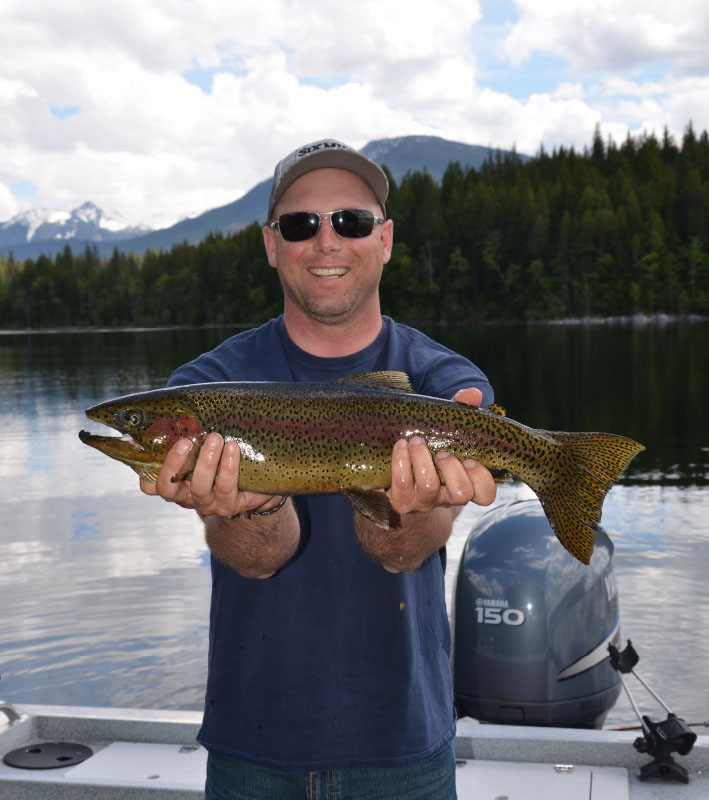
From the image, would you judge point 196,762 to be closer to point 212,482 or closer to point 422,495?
point 212,482

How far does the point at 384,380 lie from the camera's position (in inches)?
151

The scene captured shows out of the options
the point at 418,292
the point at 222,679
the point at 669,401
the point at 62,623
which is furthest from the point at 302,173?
the point at 418,292

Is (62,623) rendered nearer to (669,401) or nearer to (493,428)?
(493,428)

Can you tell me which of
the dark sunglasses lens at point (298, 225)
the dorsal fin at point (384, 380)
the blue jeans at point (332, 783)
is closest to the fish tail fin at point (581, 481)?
the dorsal fin at point (384, 380)

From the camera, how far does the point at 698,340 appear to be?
275 feet

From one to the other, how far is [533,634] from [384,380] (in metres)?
3.56

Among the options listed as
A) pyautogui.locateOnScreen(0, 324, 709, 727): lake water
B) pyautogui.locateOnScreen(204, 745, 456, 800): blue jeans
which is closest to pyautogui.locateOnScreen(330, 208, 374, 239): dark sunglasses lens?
pyautogui.locateOnScreen(204, 745, 456, 800): blue jeans

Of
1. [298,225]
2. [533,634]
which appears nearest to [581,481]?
[298,225]

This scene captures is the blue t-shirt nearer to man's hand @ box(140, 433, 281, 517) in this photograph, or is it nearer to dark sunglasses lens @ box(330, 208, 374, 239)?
man's hand @ box(140, 433, 281, 517)

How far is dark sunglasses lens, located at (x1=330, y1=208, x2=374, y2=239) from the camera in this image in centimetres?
418

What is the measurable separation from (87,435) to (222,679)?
47.2 inches

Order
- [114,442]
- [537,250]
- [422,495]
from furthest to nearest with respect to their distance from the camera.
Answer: [537,250]
[114,442]
[422,495]

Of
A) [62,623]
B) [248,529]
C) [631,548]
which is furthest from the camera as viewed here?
[631,548]

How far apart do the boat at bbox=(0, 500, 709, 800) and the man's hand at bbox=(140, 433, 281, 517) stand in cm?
247
